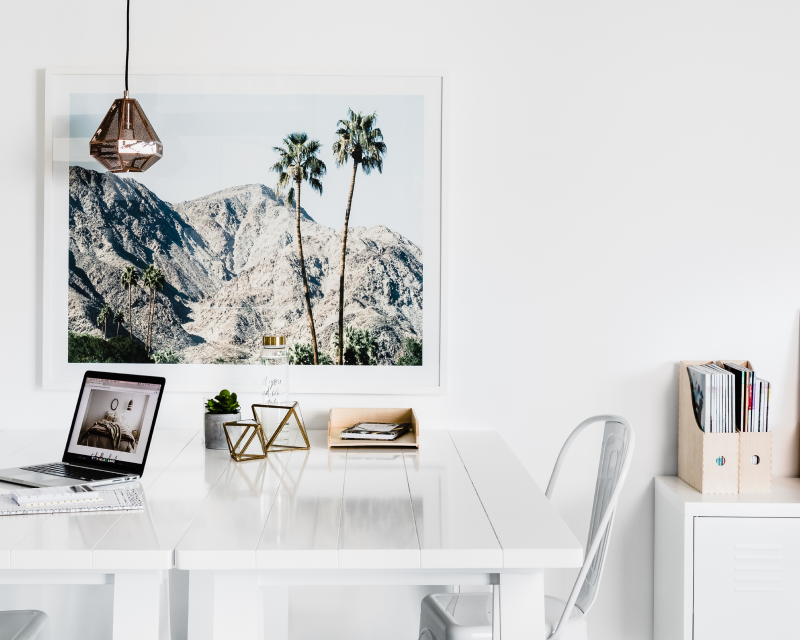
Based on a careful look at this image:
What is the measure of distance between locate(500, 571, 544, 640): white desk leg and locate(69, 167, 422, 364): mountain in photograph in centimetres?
105

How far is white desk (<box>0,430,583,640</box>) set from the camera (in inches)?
44.3

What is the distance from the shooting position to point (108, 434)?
1.63 metres

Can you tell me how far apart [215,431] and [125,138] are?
857 millimetres

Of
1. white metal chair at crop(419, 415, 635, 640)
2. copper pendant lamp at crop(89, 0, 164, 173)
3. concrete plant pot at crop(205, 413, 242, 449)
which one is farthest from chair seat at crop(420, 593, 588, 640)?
copper pendant lamp at crop(89, 0, 164, 173)

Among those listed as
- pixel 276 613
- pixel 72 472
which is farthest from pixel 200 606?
pixel 72 472

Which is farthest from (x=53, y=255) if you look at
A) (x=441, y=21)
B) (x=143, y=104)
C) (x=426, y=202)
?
(x=441, y=21)

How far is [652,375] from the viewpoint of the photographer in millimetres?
2160

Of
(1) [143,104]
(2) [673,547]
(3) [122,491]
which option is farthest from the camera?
(1) [143,104]

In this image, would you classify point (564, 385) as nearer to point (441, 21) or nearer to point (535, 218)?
point (535, 218)

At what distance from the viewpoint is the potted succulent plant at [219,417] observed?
188cm

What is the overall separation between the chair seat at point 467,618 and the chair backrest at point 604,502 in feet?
0.16

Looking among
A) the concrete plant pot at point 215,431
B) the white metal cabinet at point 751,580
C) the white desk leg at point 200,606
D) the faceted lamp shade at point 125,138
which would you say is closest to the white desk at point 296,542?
the concrete plant pot at point 215,431

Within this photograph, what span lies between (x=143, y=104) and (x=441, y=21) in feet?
3.16

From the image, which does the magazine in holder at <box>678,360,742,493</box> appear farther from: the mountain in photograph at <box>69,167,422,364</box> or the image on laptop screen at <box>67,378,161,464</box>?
the image on laptop screen at <box>67,378,161,464</box>
